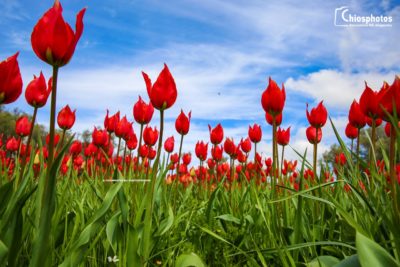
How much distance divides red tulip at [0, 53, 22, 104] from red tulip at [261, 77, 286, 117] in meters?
1.86

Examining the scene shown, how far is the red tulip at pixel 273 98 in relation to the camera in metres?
3.02

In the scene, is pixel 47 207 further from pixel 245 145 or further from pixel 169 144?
pixel 245 145

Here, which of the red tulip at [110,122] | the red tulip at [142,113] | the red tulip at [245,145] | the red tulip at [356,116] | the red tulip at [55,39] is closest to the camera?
the red tulip at [55,39]

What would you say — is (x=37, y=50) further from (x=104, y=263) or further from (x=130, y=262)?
(x=104, y=263)

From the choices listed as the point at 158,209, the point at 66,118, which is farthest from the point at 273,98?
the point at 66,118

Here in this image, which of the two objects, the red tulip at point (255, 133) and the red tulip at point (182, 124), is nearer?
the red tulip at point (182, 124)

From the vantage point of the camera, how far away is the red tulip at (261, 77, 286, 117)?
9.89 feet

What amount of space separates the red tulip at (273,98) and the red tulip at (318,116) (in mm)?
870

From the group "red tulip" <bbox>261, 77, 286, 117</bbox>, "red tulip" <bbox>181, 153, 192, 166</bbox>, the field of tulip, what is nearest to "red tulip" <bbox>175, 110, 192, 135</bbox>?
the field of tulip

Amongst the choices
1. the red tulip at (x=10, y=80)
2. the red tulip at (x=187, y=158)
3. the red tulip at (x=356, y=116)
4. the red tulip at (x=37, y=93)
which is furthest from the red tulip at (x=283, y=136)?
the red tulip at (x=187, y=158)

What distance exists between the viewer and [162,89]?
8.80ft

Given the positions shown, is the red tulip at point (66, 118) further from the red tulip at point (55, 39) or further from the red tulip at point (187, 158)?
the red tulip at point (187, 158)

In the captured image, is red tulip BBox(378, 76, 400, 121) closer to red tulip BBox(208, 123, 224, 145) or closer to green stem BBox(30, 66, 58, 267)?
green stem BBox(30, 66, 58, 267)

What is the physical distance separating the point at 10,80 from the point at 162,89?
100cm
